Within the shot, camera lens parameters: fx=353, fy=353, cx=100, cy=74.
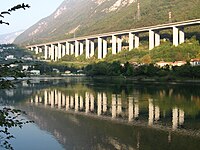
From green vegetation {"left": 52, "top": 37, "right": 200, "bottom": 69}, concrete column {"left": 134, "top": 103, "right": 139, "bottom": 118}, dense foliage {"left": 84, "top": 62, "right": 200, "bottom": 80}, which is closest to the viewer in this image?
concrete column {"left": 134, "top": 103, "right": 139, "bottom": 118}

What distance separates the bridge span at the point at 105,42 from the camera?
49.8 metres

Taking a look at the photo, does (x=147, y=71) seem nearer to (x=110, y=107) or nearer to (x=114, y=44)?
(x=114, y=44)

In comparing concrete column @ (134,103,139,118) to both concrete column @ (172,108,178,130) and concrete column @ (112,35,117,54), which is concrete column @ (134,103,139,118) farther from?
concrete column @ (112,35,117,54)

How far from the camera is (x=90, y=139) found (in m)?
10.4

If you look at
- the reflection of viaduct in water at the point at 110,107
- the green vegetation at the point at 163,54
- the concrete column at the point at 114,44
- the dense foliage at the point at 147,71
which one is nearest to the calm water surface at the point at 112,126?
the reflection of viaduct in water at the point at 110,107

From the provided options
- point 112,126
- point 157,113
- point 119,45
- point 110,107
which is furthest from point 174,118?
point 119,45

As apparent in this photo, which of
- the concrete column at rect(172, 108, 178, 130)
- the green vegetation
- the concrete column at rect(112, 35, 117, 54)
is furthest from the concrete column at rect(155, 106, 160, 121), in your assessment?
the concrete column at rect(112, 35, 117, 54)

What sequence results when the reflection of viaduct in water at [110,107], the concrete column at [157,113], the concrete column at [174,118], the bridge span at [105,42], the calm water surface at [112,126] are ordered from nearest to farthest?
the calm water surface at [112,126]
the concrete column at [174,118]
the concrete column at [157,113]
the reflection of viaduct in water at [110,107]
the bridge span at [105,42]

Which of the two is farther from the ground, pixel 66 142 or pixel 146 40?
pixel 146 40

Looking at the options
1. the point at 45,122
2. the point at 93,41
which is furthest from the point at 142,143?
the point at 93,41

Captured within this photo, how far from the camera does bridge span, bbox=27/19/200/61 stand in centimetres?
4984

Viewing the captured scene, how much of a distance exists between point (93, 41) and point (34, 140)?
6168cm

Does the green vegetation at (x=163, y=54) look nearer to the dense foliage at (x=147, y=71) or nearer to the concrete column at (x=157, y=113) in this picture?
the dense foliage at (x=147, y=71)

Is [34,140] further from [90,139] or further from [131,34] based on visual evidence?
[131,34]
